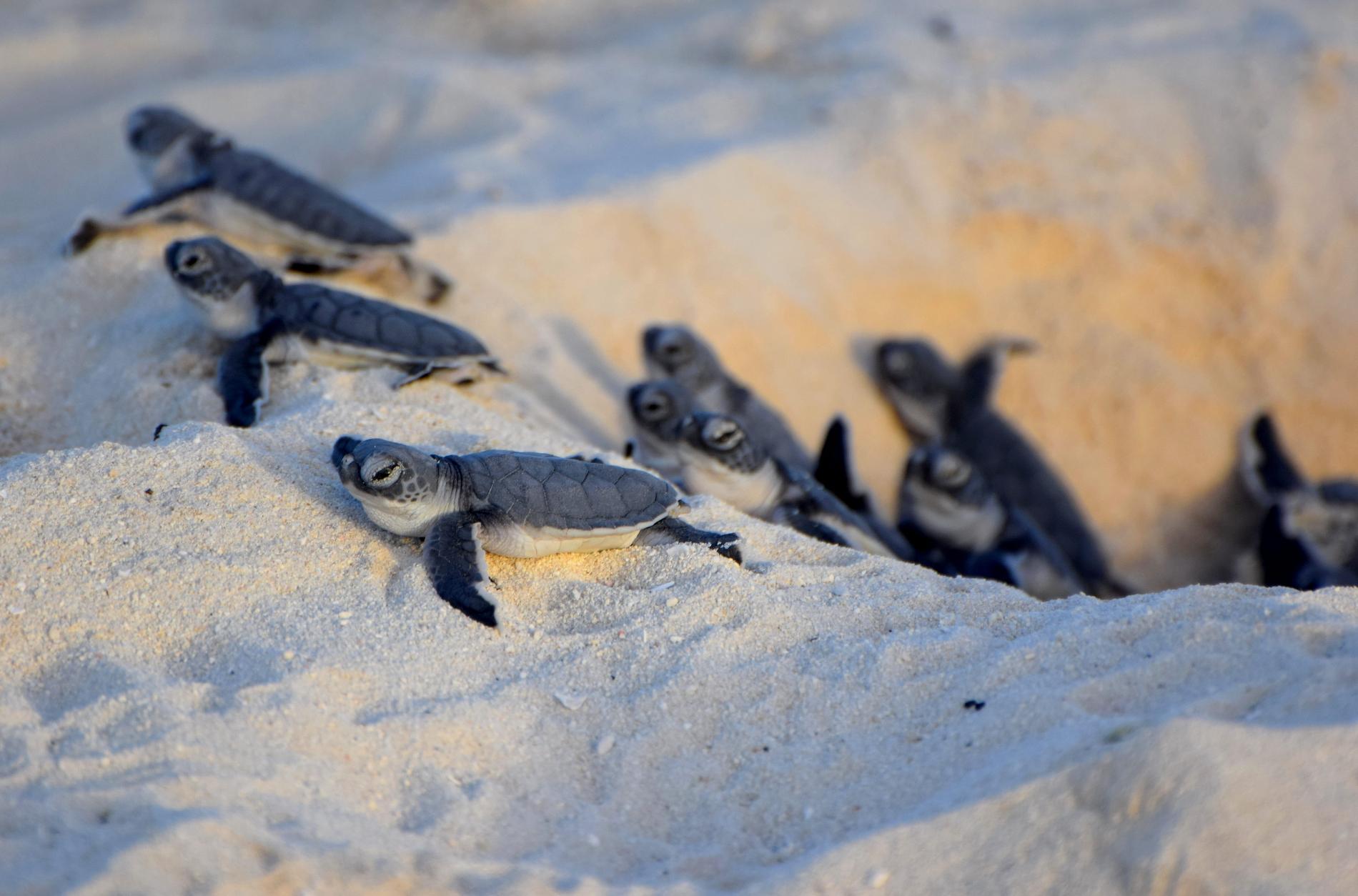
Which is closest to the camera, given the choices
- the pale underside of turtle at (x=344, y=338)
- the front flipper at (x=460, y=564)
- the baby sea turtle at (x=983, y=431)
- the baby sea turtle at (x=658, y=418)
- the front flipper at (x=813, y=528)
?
the front flipper at (x=460, y=564)

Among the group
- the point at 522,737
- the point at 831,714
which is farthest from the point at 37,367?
the point at 831,714

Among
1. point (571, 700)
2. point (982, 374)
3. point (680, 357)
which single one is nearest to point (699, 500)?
point (571, 700)

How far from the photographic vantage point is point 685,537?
8.17 feet

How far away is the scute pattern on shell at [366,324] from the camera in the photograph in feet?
10.6

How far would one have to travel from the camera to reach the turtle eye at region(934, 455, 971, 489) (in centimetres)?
433

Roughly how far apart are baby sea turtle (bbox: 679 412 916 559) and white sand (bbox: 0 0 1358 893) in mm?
483

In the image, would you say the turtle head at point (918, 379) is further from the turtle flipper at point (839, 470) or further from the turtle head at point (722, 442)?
the turtle head at point (722, 442)

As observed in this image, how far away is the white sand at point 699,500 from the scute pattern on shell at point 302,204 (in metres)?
0.35

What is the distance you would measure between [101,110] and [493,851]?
5.26m

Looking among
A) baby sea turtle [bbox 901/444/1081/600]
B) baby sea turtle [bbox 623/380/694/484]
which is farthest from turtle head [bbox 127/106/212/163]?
baby sea turtle [bbox 901/444/1081/600]

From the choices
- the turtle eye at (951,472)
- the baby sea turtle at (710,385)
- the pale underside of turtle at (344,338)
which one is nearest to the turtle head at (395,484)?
the pale underside of turtle at (344,338)

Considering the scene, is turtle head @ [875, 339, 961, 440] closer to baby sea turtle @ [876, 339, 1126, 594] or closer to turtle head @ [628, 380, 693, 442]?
baby sea turtle @ [876, 339, 1126, 594]

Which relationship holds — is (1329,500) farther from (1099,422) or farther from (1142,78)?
(1142,78)

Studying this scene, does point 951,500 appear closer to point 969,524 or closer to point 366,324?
point 969,524
